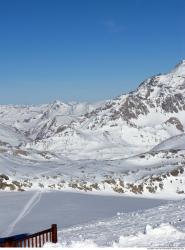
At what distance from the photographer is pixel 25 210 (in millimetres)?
27781

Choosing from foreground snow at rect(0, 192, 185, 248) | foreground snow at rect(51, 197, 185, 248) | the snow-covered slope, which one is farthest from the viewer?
the snow-covered slope

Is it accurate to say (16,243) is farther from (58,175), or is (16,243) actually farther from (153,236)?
(58,175)

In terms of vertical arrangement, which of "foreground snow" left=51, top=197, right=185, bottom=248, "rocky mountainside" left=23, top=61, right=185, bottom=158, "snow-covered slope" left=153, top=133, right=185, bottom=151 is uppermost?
"rocky mountainside" left=23, top=61, right=185, bottom=158

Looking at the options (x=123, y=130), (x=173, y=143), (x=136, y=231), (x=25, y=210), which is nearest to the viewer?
(x=136, y=231)

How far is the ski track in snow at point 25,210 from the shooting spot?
71.3 feet

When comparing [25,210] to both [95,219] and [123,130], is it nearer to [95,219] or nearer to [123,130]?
[95,219]

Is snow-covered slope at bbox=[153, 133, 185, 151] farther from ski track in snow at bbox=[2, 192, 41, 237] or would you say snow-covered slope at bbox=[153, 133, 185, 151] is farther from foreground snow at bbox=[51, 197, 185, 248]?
foreground snow at bbox=[51, 197, 185, 248]

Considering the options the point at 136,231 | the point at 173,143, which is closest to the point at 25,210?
the point at 136,231

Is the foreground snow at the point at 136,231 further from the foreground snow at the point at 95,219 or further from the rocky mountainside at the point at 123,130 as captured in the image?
the rocky mountainside at the point at 123,130

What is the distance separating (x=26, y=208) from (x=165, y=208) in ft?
27.0

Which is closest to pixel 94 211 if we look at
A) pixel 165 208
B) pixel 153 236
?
pixel 165 208

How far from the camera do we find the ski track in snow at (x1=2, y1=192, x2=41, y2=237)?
21.7 metres

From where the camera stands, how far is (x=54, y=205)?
96.5 feet

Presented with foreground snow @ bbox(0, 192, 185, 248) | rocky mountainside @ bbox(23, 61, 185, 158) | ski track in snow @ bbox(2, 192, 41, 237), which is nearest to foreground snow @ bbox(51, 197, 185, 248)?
foreground snow @ bbox(0, 192, 185, 248)
